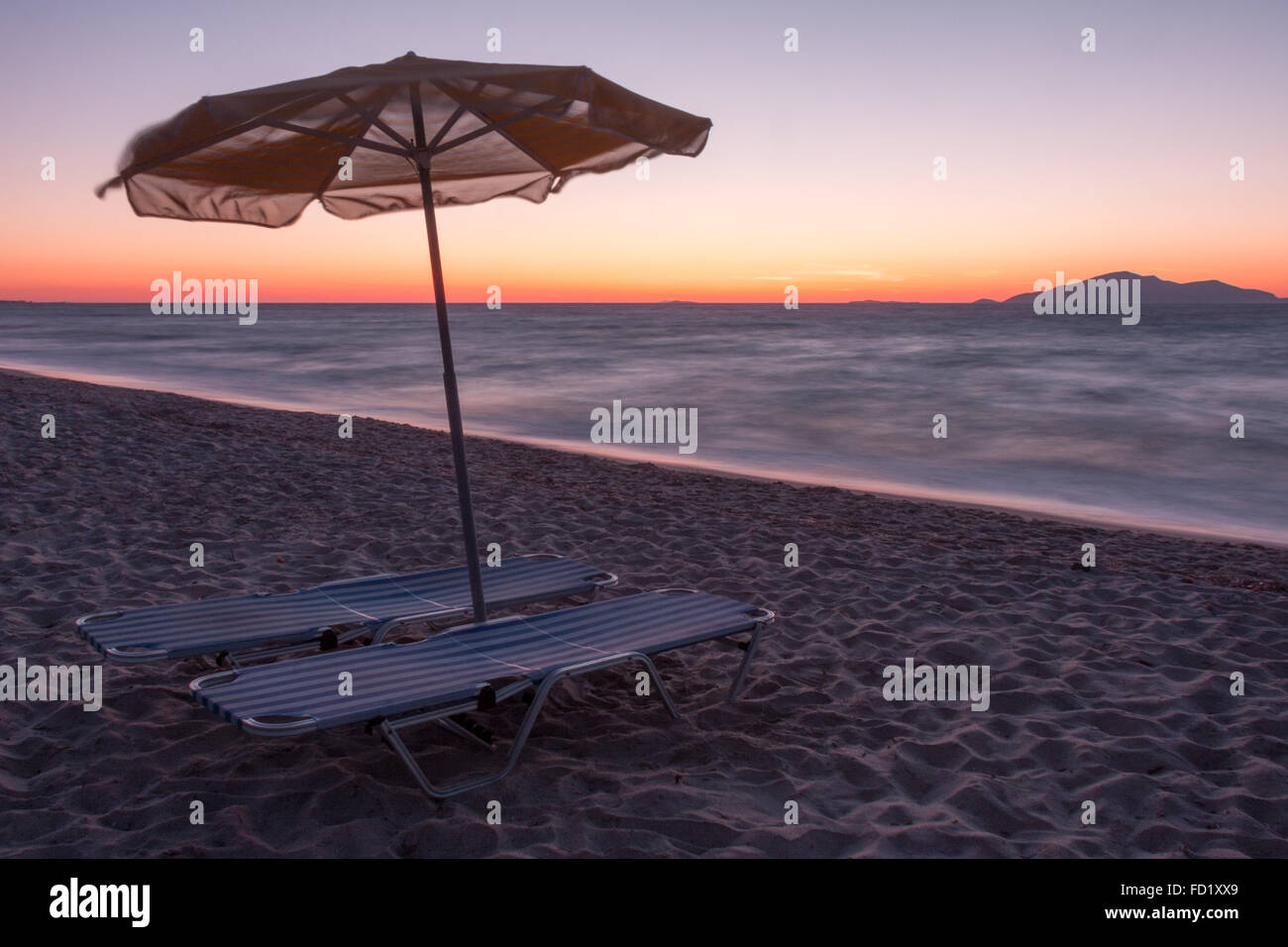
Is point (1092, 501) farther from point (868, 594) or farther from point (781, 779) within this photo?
point (781, 779)

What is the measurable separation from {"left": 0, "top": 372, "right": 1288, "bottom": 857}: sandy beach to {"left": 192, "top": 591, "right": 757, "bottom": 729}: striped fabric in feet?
1.22

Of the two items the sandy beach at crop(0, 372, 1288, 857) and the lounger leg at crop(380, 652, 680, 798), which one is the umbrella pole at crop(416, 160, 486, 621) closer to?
the sandy beach at crop(0, 372, 1288, 857)

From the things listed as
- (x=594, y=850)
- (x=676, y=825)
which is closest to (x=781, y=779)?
(x=676, y=825)

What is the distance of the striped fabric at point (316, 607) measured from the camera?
372 cm

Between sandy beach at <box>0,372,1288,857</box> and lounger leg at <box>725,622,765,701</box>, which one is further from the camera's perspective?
lounger leg at <box>725,622,765,701</box>

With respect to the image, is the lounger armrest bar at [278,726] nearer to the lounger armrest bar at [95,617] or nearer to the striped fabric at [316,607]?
the striped fabric at [316,607]

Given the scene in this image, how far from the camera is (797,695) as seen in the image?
4.23 meters

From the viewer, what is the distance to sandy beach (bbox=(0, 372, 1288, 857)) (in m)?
3.05

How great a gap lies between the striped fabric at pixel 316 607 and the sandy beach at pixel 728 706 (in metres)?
0.37

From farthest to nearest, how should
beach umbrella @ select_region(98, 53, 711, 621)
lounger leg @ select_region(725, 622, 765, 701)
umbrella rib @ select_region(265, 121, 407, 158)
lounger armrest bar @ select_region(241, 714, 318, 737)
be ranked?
lounger leg @ select_region(725, 622, 765, 701)
umbrella rib @ select_region(265, 121, 407, 158)
beach umbrella @ select_region(98, 53, 711, 621)
lounger armrest bar @ select_region(241, 714, 318, 737)
